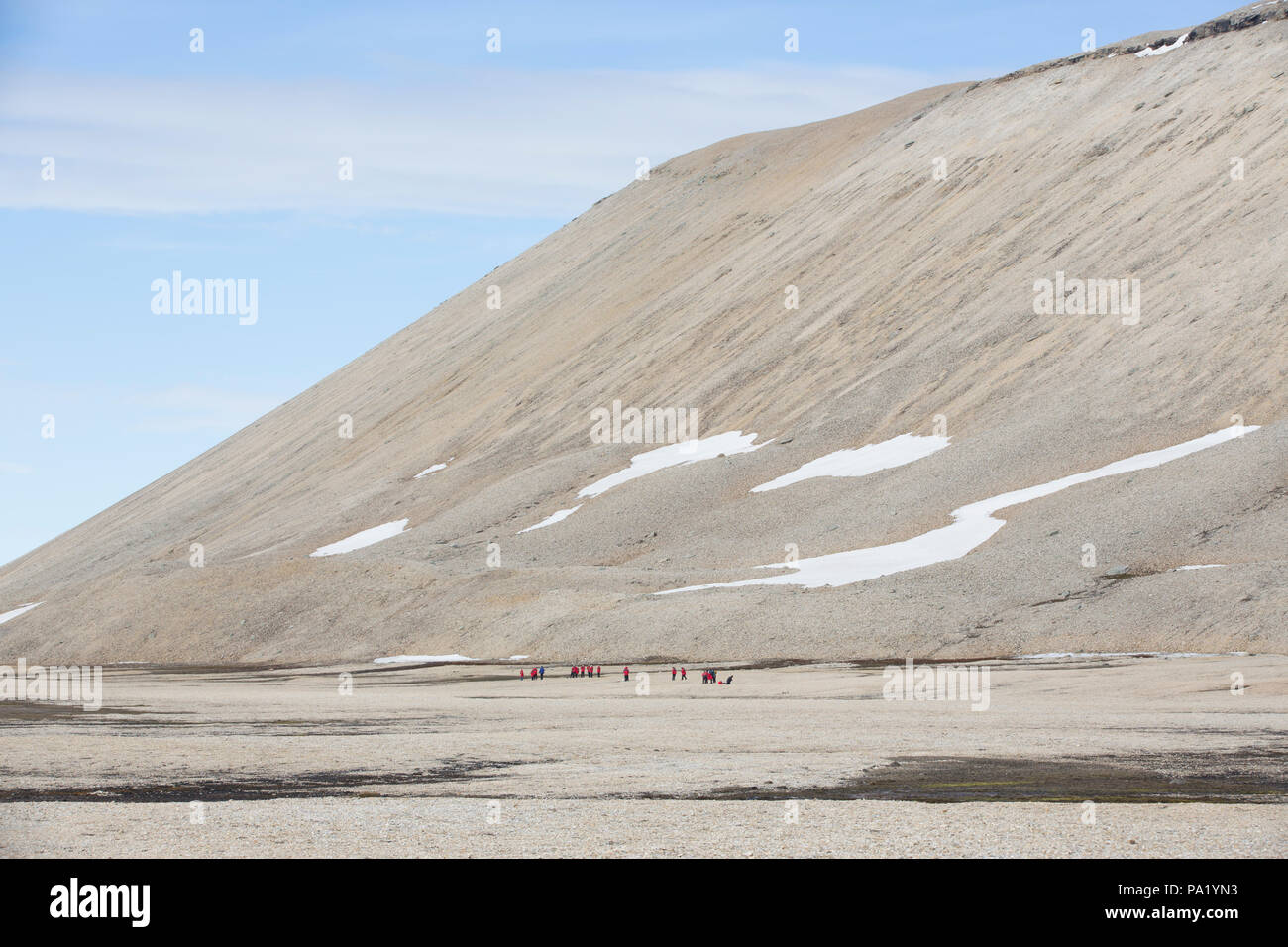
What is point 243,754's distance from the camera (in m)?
21.3

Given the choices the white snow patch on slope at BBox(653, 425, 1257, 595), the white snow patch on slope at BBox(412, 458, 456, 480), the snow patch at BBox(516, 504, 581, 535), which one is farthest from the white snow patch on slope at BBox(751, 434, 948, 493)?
the white snow patch on slope at BBox(412, 458, 456, 480)

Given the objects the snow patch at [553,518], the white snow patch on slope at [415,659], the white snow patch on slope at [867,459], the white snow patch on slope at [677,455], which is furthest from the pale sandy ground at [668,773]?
the white snow patch on slope at [677,455]

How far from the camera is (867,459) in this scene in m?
70.4

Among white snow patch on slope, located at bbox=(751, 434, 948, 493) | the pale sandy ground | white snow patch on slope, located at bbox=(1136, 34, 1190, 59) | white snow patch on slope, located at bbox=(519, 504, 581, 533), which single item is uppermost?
white snow patch on slope, located at bbox=(1136, 34, 1190, 59)

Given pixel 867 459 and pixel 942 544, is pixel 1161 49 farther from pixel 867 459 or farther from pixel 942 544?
pixel 942 544

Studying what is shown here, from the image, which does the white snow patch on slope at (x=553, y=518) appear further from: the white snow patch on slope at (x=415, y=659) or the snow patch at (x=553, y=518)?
the white snow patch on slope at (x=415, y=659)

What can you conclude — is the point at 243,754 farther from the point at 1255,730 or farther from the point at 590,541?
the point at 590,541

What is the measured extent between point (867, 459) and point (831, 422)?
21.8 ft

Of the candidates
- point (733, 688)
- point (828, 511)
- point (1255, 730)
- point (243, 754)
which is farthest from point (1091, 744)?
point (828, 511)

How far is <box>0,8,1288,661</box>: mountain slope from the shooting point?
4916 cm

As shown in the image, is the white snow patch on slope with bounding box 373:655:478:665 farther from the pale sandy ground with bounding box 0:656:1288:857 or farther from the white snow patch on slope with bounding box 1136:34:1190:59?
the white snow patch on slope with bounding box 1136:34:1190:59

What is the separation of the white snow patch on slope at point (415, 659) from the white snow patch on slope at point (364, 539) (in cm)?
2856

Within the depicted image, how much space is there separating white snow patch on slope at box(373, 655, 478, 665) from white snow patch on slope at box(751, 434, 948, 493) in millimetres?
23151

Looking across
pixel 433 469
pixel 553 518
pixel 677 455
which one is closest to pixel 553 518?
pixel 553 518
